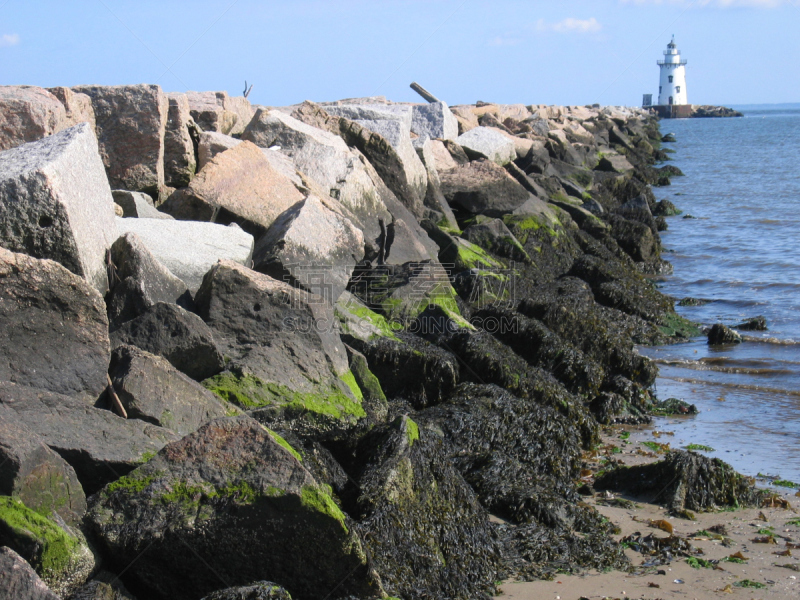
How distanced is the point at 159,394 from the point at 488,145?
10920 millimetres

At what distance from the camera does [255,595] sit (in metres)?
2.51

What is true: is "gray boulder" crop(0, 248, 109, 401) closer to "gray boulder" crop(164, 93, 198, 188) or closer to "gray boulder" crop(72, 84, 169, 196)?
"gray boulder" crop(72, 84, 169, 196)

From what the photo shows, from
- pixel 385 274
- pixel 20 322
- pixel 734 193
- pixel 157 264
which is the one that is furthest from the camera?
pixel 734 193

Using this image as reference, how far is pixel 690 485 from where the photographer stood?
4406 mm

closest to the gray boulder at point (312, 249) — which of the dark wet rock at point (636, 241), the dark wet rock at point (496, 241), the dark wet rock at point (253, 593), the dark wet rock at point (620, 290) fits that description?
the dark wet rock at point (253, 593)

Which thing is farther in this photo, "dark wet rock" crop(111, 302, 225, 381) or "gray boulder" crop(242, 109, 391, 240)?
"gray boulder" crop(242, 109, 391, 240)

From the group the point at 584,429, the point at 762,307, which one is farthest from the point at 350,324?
the point at 762,307

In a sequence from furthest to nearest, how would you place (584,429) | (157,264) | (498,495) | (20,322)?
(584,429) < (157,264) < (498,495) < (20,322)

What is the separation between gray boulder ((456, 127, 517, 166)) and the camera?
42.8ft

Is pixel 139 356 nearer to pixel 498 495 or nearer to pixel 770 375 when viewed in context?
pixel 498 495

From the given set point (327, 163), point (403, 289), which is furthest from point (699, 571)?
point (327, 163)

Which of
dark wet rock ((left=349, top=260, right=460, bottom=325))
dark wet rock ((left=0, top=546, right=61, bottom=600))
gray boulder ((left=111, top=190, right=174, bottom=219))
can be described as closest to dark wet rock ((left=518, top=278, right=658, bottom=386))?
dark wet rock ((left=349, top=260, right=460, bottom=325))

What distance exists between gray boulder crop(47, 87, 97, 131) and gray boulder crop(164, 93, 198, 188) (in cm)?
82

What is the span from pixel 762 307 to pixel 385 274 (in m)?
5.87
